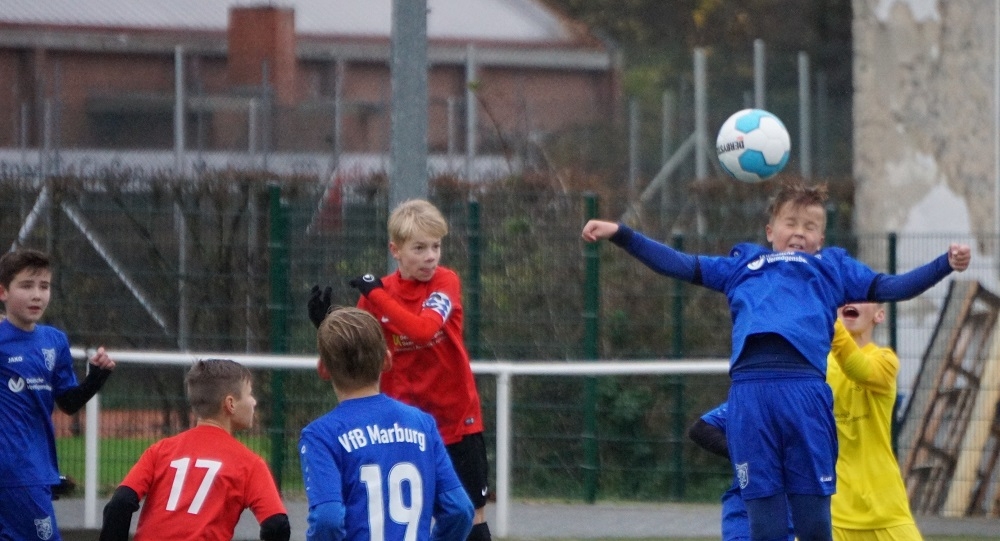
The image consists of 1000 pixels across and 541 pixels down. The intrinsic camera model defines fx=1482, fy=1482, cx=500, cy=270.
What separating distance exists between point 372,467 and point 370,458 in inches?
1.1

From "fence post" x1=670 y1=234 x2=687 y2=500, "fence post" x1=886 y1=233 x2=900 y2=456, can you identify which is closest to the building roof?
"fence post" x1=670 y1=234 x2=687 y2=500

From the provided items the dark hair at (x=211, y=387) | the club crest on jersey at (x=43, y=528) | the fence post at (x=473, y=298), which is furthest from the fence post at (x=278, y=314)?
the dark hair at (x=211, y=387)

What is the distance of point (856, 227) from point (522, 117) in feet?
15.3

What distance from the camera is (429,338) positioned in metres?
6.47

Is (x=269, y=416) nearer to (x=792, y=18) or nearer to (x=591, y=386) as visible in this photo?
(x=591, y=386)

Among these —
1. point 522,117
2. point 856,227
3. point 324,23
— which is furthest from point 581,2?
point 856,227

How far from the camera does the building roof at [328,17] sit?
74.9ft

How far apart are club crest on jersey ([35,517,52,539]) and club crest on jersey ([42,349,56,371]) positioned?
0.66m

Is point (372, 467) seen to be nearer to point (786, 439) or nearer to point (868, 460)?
point (786, 439)

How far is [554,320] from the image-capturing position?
34.5 feet

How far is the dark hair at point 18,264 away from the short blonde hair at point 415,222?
1.55 meters

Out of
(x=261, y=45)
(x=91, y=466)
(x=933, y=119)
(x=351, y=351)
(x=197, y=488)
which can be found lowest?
(x=91, y=466)

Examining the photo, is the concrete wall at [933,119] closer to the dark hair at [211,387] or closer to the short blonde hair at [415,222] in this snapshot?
the short blonde hair at [415,222]

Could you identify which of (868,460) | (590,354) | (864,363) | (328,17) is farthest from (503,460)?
(328,17)
